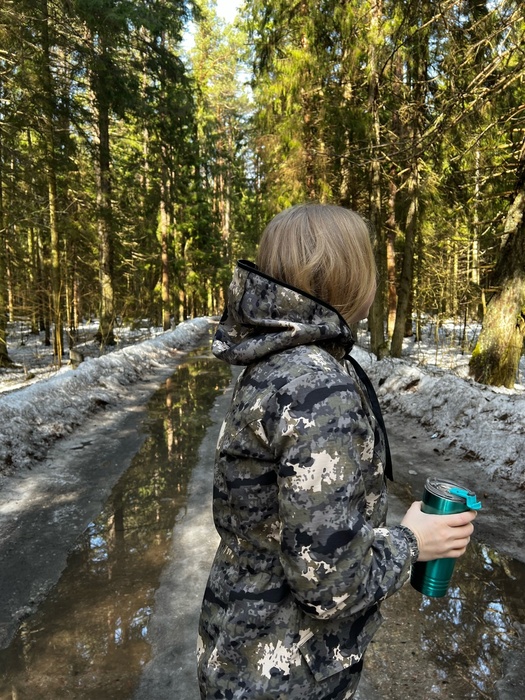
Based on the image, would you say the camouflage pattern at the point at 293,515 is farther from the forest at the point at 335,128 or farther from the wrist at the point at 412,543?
the forest at the point at 335,128

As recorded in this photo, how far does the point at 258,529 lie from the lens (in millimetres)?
1239

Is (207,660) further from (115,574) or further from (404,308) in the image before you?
(404,308)

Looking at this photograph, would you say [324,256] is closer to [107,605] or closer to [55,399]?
[107,605]

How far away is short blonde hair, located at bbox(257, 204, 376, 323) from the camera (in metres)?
1.31

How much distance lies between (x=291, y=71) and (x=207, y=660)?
14987 mm

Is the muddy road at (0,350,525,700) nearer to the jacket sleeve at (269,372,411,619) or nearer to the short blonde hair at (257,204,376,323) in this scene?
the jacket sleeve at (269,372,411,619)

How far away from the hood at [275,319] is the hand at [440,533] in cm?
50

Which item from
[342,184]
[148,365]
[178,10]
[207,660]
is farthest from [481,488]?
[178,10]

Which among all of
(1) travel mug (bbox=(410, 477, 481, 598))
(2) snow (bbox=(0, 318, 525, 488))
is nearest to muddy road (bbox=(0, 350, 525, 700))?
(2) snow (bbox=(0, 318, 525, 488))

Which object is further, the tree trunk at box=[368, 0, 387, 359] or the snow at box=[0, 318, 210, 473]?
the tree trunk at box=[368, 0, 387, 359]

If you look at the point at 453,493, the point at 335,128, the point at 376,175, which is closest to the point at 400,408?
the point at 376,175

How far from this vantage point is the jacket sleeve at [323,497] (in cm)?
109

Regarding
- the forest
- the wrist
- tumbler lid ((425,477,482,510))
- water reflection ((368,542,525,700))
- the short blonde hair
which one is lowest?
water reflection ((368,542,525,700))

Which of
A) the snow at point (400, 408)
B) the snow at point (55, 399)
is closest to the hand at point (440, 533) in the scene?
the snow at point (400, 408)
